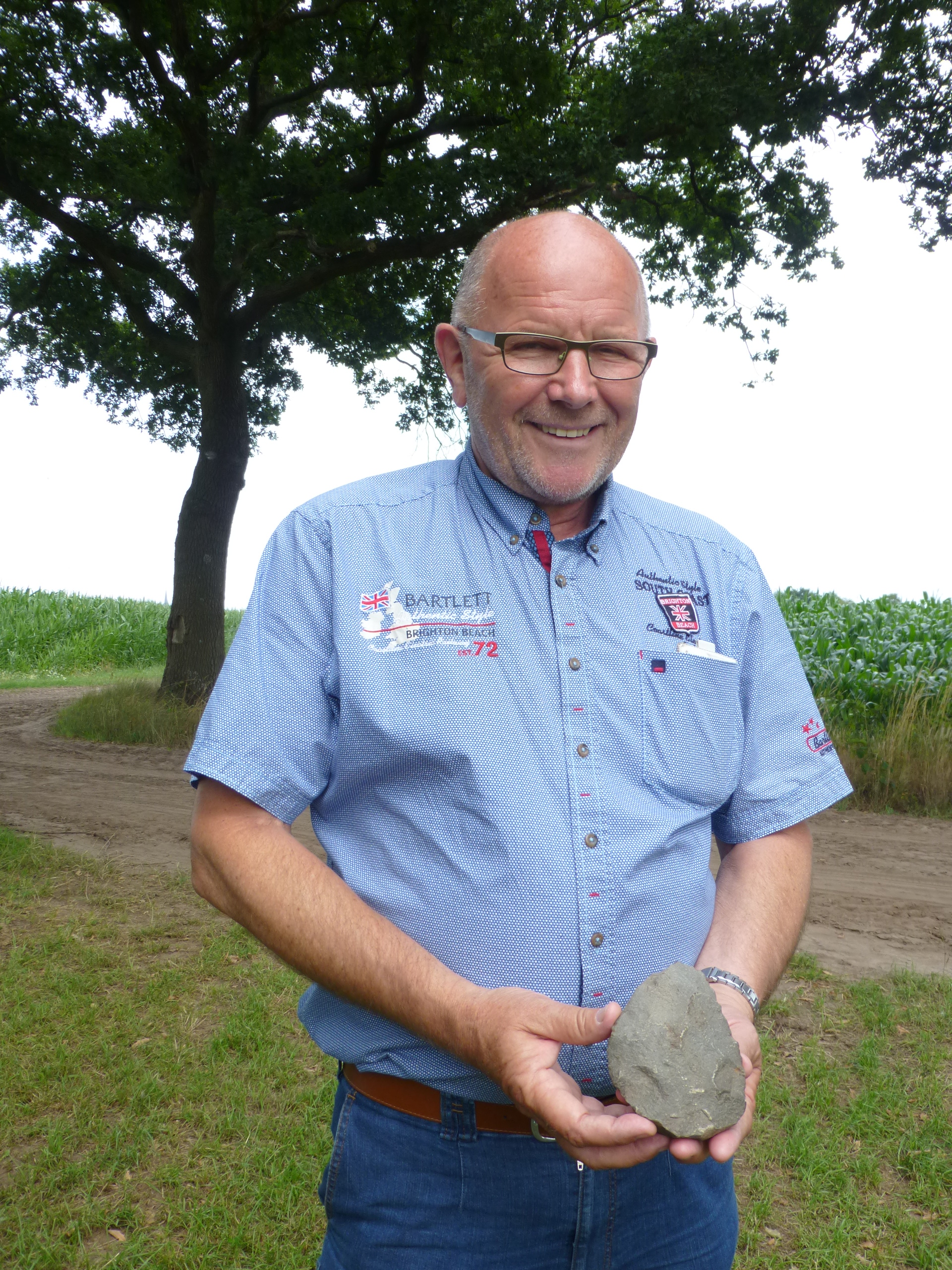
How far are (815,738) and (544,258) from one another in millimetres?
1266

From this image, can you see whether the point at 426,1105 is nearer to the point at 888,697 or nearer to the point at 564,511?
the point at 564,511

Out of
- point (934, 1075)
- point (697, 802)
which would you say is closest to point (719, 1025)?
point (697, 802)

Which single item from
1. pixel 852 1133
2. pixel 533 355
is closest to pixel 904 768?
pixel 852 1133

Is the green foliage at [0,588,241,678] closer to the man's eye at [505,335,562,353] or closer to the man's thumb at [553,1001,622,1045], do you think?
the man's eye at [505,335,562,353]

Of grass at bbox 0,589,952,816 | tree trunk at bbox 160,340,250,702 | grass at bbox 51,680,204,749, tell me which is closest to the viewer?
grass at bbox 0,589,952,816

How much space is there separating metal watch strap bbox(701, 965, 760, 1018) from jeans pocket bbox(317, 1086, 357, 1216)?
0.77 meters

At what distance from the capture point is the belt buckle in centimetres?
185

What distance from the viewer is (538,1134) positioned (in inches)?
72.9

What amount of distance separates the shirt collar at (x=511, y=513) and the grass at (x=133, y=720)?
1121 cm

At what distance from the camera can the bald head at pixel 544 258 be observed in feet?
7.22

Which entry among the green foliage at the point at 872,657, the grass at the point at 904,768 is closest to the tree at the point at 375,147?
the green foliage at the point at 872,657

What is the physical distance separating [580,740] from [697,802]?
0.34 m

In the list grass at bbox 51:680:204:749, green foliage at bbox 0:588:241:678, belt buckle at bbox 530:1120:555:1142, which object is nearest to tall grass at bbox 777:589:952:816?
grass at bbox 51:680:204:749

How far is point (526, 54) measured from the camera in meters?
12.3
